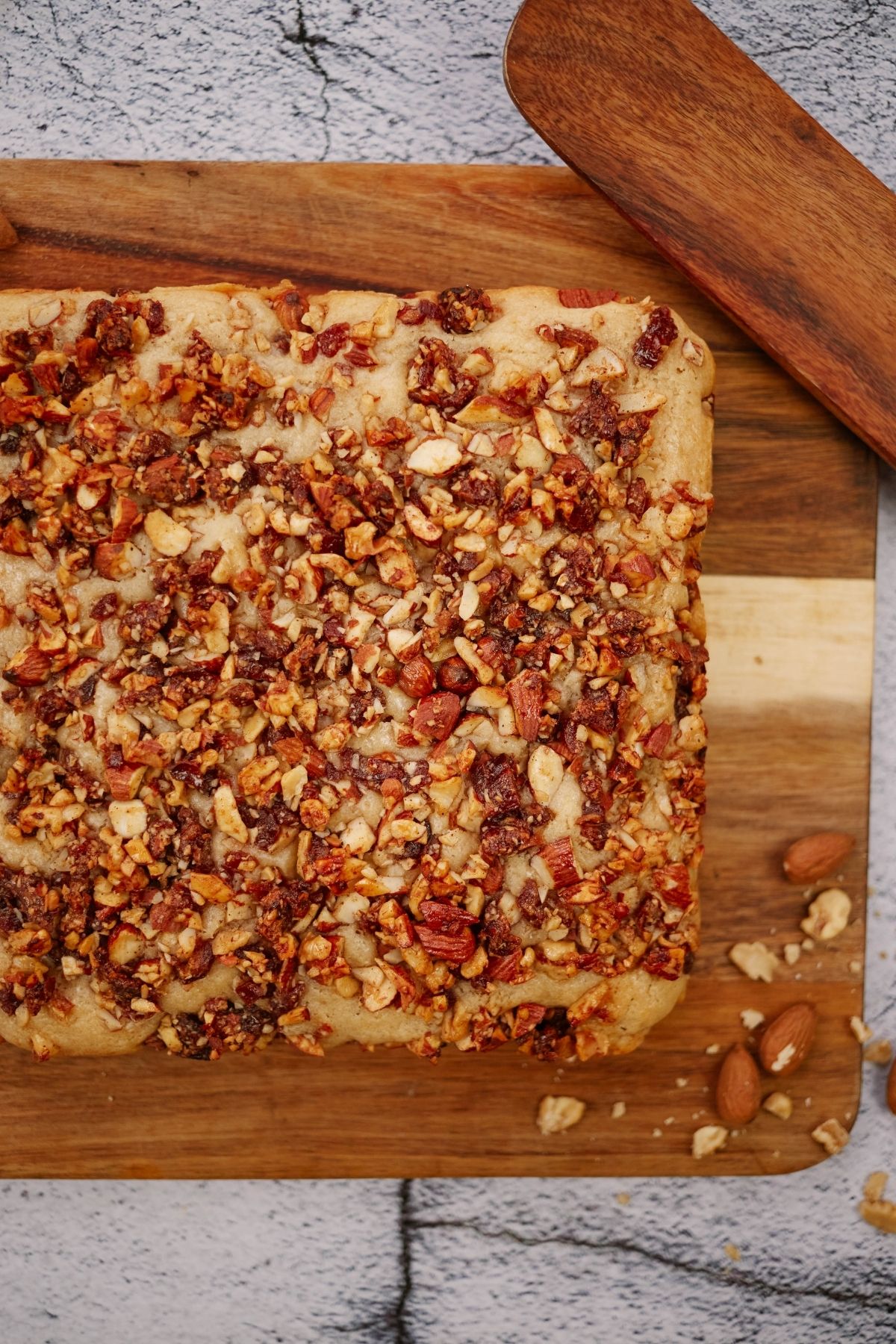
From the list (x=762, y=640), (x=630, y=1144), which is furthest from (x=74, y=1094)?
(x=762, y=640)

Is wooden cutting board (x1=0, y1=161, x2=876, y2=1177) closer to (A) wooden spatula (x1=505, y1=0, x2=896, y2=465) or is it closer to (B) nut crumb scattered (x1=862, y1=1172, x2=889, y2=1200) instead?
(A) wooden spatula (x1=505, y1=0, x2=896, y2=465)

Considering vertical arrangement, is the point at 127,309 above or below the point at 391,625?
above

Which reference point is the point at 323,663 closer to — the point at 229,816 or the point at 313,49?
the point at 229,816

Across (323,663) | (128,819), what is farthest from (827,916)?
(128,819)

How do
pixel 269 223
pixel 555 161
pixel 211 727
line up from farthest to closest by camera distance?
pixel 555 161
pixel 269 223
pixel 211 727

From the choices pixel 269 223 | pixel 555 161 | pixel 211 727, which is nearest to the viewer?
pixel 211 727

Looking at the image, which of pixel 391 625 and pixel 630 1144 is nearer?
pixel 391 625

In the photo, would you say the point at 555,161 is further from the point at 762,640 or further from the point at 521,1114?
the point at 521,1114

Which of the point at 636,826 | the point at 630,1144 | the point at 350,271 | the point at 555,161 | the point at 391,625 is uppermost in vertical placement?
the point at 555,161
